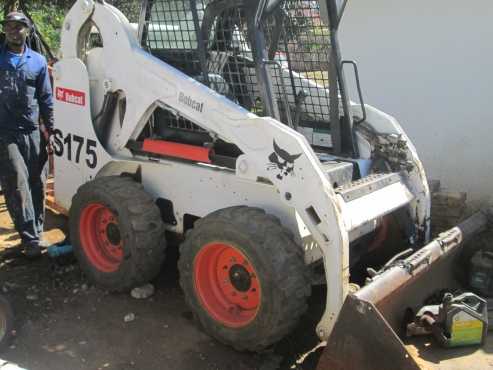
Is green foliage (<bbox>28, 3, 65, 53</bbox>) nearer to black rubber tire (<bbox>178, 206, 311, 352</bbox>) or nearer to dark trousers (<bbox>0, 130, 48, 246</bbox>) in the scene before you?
dark trousers (<bbox>0, 130, 48, 246</bbox>)

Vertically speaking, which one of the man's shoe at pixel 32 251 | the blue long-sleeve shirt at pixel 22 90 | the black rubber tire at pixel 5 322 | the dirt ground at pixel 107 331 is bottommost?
the dirt ground at pixel 107 331

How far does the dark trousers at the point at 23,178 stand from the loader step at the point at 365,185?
265cm

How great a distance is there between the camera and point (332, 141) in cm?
417

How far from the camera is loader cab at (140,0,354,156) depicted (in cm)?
364

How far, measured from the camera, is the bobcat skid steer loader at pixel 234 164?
10.2ft

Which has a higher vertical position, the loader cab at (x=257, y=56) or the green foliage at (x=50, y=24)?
the green foliage at (x=50, y=24)

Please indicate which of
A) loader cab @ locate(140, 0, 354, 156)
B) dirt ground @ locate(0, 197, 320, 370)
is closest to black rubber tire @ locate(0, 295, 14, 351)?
dirt ground @ locate(0, 197, 320, 370)

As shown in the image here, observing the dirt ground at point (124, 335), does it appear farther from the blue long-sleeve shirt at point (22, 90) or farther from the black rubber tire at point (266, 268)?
the blue long-sleeve shirt at point (22, 90)

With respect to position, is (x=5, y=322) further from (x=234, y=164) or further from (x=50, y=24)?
(x=50, y=24)

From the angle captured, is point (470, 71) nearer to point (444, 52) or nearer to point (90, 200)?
point (444, 52)

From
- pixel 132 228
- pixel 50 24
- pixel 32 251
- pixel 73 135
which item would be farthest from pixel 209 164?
pixel 50 24

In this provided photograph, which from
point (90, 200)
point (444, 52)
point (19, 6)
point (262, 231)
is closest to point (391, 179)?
point (262, 231)

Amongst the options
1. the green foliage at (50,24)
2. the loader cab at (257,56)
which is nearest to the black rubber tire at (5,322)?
the loader cab at (257,56)

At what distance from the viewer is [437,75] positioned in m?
6.09
